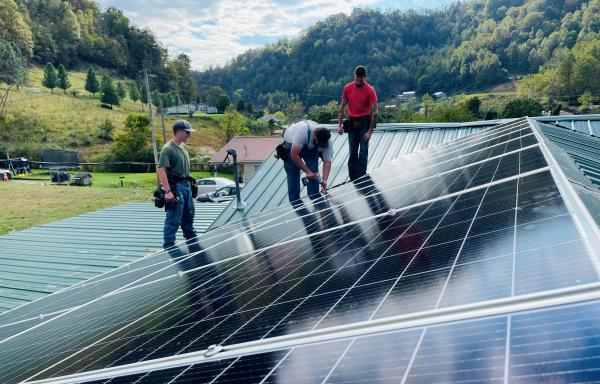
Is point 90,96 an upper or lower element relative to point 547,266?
upper

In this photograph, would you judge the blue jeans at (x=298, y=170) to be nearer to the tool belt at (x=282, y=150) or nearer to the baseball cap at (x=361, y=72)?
the tool belt at (x=282, y=150)

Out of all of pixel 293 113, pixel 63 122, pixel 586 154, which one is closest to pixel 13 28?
pixel 63 122

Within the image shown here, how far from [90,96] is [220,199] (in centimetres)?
9702

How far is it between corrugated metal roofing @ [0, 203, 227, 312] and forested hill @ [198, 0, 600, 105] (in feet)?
446

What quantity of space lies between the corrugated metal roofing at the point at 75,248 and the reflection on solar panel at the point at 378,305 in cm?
317

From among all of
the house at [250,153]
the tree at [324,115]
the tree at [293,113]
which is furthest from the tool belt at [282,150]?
the tree at [293,113]

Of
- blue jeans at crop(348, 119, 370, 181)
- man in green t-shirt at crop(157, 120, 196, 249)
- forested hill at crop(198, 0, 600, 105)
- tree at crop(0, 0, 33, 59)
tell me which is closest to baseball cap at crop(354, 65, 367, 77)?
blue jeans at crop(348, 119, 370, 181)

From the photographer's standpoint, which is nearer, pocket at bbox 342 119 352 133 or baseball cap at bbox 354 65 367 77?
baseball cap at bbox 354 65 367 77

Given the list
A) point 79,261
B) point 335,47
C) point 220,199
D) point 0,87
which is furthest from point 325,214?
point 335,47

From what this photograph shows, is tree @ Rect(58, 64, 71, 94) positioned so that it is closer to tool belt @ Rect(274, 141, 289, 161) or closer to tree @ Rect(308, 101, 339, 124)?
tree @ Rect(308, 101, 339, 124)

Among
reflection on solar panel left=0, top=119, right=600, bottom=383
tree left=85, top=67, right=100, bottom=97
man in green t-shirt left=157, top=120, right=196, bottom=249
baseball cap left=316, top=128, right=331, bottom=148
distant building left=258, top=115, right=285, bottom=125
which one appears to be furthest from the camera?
distant building left=258, top=115, right=285, bottom=125

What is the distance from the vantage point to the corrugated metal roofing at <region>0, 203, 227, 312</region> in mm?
9391

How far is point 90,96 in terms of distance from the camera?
111875mm

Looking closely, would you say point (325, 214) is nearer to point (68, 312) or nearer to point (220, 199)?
point (68, 312)
